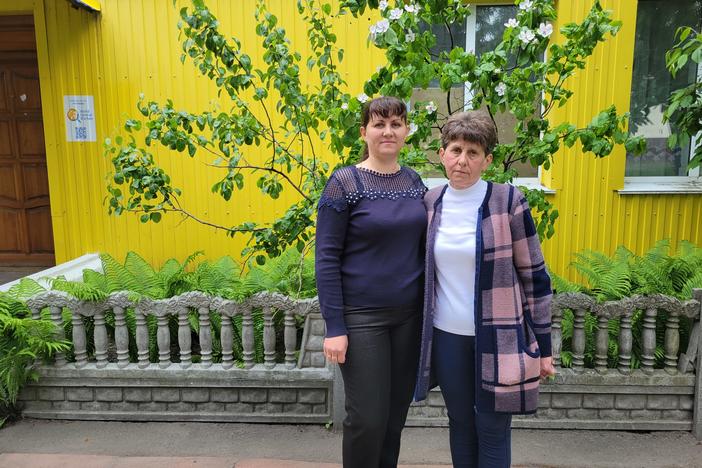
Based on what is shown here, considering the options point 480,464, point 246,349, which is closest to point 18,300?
point 246,349

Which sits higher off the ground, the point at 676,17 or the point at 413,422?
the point at 676,17

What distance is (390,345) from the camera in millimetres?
2188

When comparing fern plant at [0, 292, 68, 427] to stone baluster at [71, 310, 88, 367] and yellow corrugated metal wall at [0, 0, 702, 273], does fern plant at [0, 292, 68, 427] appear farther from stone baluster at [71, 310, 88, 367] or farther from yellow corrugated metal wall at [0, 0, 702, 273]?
yellow corrugated metal wall at [0, 0, 702, 273]

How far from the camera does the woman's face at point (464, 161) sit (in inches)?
80.3

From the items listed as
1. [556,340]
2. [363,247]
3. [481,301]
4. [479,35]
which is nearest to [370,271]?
[363,247]

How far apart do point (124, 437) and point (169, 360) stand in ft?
1.80

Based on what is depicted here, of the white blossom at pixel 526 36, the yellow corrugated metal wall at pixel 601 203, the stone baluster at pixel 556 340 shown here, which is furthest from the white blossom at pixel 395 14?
the yellow corrugated metal wall at pixel 601 203

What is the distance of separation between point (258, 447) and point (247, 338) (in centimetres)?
70

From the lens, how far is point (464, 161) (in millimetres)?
2037

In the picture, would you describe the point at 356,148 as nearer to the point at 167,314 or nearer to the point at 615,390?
the point at 167,314

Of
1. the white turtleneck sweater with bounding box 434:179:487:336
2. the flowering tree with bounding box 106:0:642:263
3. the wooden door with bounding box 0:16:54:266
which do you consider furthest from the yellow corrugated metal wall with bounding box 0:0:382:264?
the white turtleneck sweater with bounding box 434:179:487:336

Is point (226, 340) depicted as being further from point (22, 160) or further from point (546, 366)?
point (22, 160)

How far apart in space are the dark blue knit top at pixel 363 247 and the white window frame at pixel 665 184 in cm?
460

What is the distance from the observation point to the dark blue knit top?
2.08 metres
